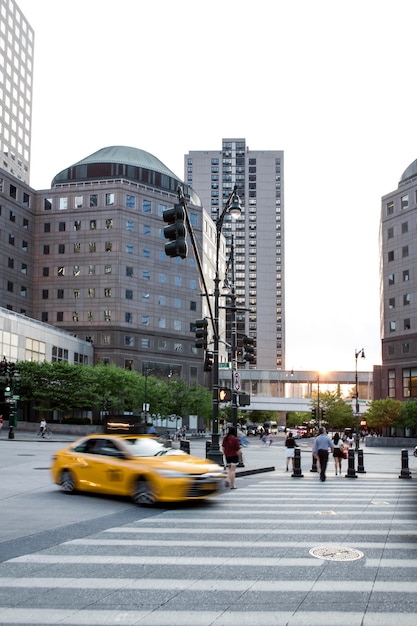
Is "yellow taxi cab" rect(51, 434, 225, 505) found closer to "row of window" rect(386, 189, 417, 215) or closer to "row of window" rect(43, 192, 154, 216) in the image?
"row of window" rect(386, 189, 417, 215)

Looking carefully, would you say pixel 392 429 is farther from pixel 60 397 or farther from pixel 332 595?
pixel 332 595

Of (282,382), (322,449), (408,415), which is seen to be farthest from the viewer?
(282,382)

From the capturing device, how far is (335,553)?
980 cm

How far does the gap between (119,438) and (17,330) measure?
189 ft

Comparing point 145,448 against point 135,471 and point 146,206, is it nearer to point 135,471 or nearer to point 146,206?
point 135,471

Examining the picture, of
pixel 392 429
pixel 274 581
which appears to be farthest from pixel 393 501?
pixel 392 429

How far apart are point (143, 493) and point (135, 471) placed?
1.82 feet

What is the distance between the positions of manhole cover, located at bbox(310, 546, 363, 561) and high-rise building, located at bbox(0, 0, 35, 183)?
393 ft

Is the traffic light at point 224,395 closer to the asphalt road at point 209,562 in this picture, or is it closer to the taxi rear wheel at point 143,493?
the asphalt road at point 209,562

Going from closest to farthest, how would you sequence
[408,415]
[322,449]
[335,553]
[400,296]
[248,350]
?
[335,553]
[322,449]
[248,350]
[408,415]
[400,296]

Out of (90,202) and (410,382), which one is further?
(90,202)

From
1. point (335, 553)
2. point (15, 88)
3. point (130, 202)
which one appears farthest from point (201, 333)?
point (15, 88)

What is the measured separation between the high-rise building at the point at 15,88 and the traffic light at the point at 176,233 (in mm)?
113034

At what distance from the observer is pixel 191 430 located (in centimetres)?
9844
